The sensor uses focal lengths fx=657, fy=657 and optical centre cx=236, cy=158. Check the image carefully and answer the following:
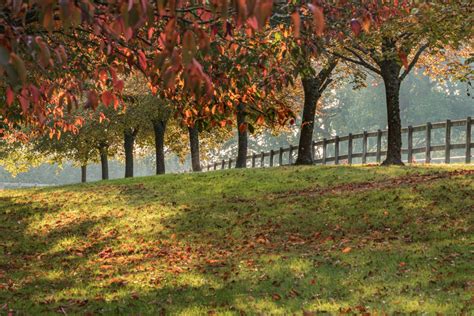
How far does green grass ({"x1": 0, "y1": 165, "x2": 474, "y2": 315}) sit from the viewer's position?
29.7ft

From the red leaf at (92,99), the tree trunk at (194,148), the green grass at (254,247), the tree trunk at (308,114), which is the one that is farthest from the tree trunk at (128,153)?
the red leaf at (92,99)

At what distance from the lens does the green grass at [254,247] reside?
905 cm

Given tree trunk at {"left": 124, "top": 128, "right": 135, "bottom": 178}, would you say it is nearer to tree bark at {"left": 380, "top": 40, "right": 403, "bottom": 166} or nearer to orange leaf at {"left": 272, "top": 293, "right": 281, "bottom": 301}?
tree bark at {"left": 380, "top": 40, "right": 403, "bottom": 166}

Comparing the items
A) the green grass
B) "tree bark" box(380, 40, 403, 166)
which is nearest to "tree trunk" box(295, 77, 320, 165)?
"tree bark" box(380, 40, 403, 166)

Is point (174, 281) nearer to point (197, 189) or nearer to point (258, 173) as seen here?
point (197, 189)

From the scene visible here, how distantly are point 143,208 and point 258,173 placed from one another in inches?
257

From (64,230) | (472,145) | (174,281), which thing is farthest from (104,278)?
(472,145)

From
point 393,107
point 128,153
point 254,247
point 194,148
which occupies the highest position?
point 393,107

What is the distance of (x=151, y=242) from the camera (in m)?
14.7

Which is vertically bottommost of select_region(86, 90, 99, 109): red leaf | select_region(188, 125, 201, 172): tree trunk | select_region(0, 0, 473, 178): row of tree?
select_region(188, 125, 201, 172): tree trunk

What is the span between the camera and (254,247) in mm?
13086

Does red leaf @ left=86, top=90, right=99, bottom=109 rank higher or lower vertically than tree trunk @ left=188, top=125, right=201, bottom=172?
higher

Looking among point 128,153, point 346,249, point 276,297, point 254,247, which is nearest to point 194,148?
point 128,153

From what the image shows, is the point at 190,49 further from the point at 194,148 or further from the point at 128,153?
the point at 128,153
